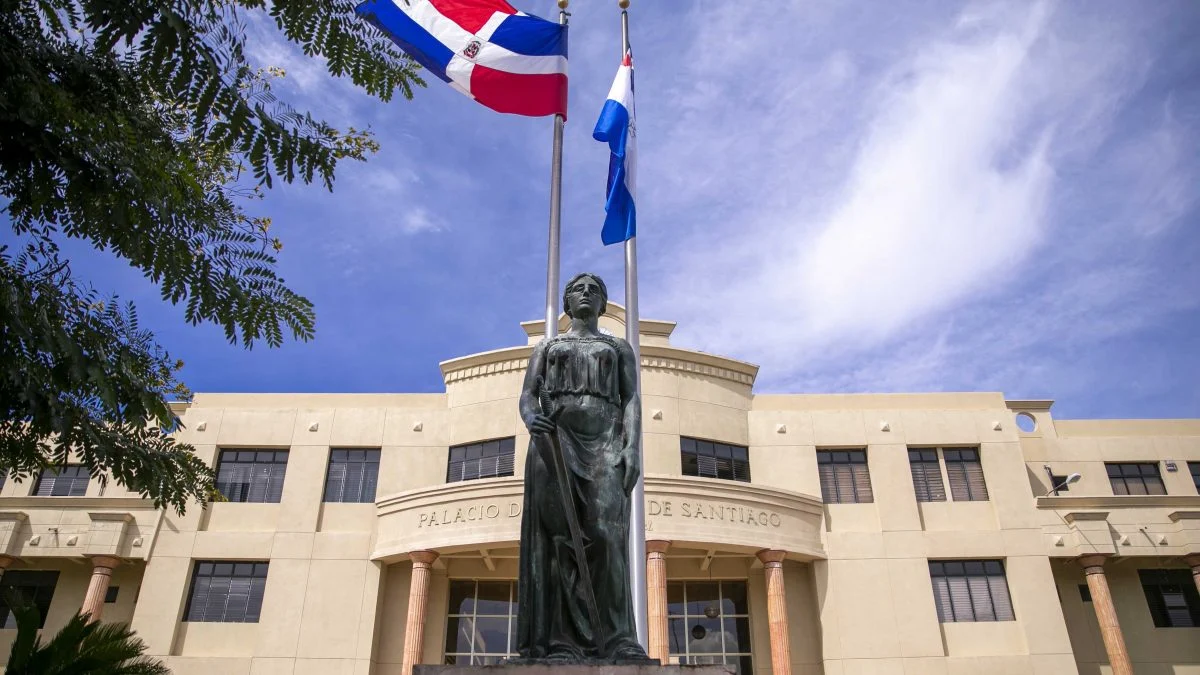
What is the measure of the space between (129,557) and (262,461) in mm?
4410

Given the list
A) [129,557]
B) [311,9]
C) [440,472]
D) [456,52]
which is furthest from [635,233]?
[129,557]

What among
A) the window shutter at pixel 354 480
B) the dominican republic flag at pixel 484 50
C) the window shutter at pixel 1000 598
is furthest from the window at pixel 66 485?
the window shutter at pixel 1000 598

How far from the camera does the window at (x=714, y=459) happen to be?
82.7ft

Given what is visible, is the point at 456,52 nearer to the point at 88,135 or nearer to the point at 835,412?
the point at 88,135

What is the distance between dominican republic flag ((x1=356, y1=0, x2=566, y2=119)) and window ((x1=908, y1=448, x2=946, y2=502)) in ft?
56.2

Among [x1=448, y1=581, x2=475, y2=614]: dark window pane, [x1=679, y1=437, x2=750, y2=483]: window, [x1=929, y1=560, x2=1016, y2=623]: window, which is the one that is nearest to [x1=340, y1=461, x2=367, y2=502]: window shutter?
[x1=448, y1=581, x2=475, y2=614]: dark window pane

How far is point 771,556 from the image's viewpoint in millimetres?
23094

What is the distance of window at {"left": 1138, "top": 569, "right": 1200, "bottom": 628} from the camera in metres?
25.8

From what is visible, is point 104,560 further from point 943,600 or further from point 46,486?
point 943,600

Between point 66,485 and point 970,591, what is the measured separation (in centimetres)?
2776

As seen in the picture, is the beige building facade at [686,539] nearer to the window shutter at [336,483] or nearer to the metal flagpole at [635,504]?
the window shutter at [336,483]

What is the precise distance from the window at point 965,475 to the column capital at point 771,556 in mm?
6472

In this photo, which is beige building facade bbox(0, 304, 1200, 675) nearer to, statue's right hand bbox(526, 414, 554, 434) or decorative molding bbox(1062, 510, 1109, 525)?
decorative molding bbox(1062, 510, 1109, 525)

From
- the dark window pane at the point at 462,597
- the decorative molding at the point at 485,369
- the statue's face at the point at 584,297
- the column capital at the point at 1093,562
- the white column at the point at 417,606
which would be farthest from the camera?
the decorative molding at the point at 485,369
